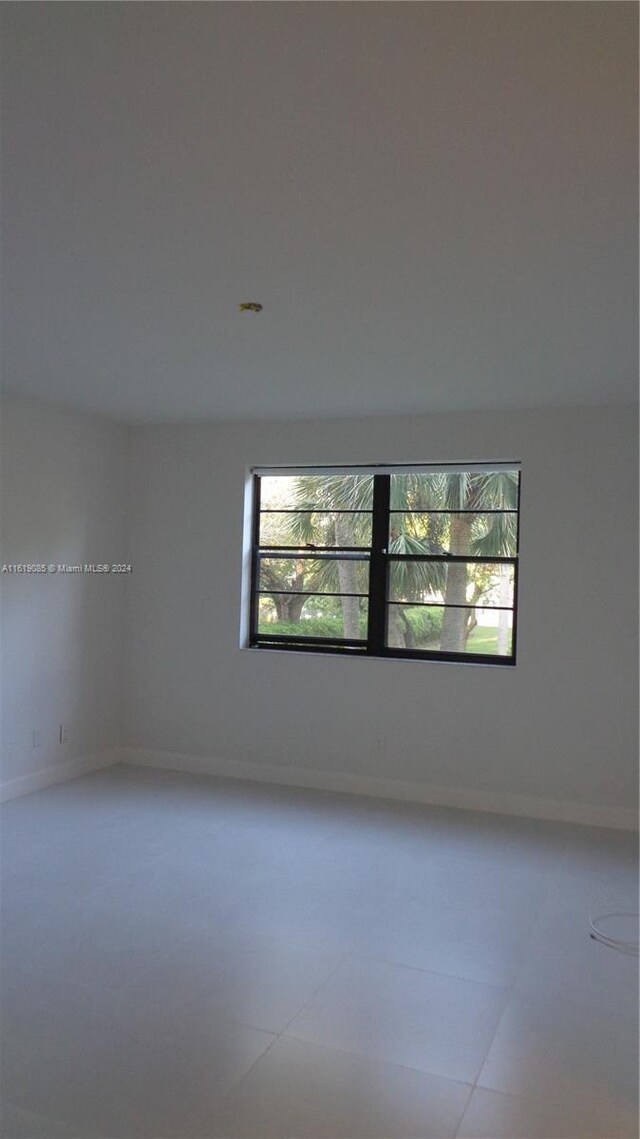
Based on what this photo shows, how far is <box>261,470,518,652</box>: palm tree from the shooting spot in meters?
5.21

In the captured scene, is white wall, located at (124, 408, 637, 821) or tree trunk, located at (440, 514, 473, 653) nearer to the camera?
white wall, located at (124, 408, 637, 821)

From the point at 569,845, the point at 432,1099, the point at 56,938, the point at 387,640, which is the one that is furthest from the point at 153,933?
the point at 387,640

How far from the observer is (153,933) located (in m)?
3.22

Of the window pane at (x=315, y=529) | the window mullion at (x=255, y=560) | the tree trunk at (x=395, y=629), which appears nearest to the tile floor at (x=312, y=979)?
the tree trunk at (x=395, y=629)

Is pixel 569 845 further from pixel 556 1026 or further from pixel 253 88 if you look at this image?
pixel 253 88

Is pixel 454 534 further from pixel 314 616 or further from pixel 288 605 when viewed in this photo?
pixel 288 605

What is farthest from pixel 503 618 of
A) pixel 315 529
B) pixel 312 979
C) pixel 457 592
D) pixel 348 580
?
pixel 312 979

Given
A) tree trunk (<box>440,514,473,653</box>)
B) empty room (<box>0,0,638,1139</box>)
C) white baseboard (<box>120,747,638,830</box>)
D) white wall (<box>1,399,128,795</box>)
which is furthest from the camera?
tree trunk (<box>440,514,473,653</box>)

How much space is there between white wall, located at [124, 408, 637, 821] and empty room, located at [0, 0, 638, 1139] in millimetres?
22

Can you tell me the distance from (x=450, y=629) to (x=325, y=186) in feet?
11.5

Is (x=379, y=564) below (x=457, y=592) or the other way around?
the other way around

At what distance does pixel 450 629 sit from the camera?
5.32m

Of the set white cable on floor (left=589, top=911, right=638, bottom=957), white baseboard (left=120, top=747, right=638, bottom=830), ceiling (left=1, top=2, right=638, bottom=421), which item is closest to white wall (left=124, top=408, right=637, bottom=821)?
white baseboard (left=120, top=747, right=638, bottom=830)

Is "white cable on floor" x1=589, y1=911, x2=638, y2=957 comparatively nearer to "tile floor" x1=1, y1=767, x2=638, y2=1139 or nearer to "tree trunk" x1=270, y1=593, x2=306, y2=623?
"tile floor" x1=1, y1=767, x2=638, y2=1139
